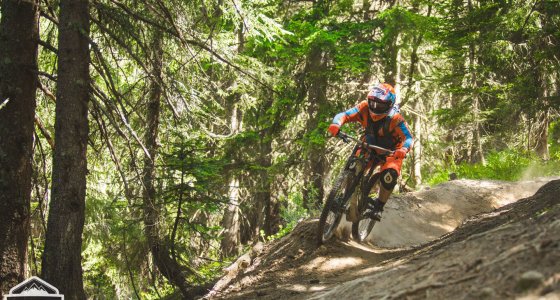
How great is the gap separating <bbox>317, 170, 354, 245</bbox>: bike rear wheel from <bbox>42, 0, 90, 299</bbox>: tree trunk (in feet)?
12.0

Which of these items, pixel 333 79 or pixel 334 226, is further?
pixel 333 79

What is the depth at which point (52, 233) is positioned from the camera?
5680mm

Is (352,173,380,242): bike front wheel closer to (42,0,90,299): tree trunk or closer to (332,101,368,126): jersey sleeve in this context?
(332,101,368,126): jersey sleeve

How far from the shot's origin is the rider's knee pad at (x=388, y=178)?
313 inches

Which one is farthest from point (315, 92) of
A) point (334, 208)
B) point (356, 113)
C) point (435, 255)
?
point (435, 255)

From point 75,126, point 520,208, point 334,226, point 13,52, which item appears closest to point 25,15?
point 13,52

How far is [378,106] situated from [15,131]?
5054 millimetres

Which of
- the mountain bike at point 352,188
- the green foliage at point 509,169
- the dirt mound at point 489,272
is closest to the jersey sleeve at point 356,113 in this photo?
the mountain bike at point 352,188

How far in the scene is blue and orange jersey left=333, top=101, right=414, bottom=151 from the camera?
7863 millimetres

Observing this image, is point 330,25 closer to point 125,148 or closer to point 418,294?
point 125,148

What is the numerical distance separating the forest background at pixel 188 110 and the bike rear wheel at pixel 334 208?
72.8 inches

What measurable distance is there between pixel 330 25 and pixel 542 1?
4.89 meters

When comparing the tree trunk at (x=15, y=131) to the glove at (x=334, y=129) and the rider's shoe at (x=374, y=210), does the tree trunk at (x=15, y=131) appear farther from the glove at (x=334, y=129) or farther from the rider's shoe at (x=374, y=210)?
the rider's shoe at (x=374, y=210)

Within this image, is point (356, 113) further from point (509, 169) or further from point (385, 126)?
point (509, 169)
